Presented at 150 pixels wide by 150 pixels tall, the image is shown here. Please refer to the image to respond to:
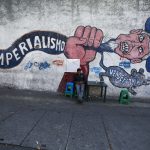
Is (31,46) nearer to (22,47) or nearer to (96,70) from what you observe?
(22,47)

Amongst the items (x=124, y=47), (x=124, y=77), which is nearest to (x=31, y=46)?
(x=124, y=47)

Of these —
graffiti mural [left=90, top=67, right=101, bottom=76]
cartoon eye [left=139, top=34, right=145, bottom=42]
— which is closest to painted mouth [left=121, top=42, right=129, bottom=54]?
cartoon eye [left=139, top=34, right=145, bottom=42]

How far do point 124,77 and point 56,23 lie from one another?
12.1ft

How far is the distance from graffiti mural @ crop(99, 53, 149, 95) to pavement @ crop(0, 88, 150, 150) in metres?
0.85

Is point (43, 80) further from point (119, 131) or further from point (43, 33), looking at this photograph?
point (119, 131)

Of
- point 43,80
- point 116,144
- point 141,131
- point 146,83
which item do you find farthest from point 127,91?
point 116,144

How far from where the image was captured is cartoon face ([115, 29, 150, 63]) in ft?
50.2

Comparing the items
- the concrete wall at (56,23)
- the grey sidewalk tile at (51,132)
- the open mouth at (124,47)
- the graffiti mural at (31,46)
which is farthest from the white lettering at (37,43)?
the grey sidewalk tile at (51,132)

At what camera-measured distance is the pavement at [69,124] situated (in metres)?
8.60

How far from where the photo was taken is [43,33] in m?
15.5

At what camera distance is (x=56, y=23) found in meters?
15.4

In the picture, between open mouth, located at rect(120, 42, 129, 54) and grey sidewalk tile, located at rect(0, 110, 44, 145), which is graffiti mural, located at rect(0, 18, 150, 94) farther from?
grey sidewalk tile, located at rect(0, 110, 44, 145)

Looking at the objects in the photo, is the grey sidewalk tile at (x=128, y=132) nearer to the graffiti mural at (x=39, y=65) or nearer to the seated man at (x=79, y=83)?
the seated man at (x=79, y=83)

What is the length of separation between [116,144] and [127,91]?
21.4 ft
